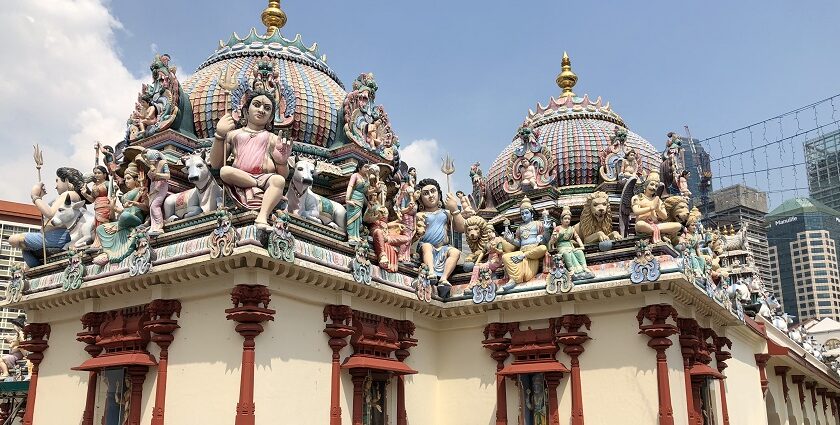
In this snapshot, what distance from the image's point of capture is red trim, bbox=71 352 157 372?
15.5 m

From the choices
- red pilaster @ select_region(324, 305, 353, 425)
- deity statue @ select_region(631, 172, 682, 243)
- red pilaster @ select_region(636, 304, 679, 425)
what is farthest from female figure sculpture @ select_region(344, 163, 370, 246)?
red pilaster @ select_region(636, 304, 679, 425)

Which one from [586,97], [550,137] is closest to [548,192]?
[550,137]

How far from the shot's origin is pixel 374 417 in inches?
685

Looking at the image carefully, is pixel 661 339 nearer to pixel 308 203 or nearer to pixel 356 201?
pixel 356 201

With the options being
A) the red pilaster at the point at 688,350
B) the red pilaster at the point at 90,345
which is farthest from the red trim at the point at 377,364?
the red pilaster at the point at 688,350

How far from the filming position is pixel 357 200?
707 inches

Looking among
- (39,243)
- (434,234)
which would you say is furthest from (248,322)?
(39,243)

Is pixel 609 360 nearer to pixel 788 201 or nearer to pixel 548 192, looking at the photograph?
pixel 548 192

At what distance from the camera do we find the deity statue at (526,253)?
1911cm

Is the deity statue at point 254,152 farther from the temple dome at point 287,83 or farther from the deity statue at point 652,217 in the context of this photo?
the deity statue at point 652,217

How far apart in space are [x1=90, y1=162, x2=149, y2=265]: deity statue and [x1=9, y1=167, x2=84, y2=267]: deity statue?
2.12 m

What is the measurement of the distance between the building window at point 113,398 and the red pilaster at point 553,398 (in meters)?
9.69

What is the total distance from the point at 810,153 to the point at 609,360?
8027 cm

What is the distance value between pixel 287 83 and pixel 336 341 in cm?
938
